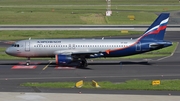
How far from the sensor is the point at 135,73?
174 ft

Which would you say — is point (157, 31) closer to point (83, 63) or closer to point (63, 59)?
point (83, 63)

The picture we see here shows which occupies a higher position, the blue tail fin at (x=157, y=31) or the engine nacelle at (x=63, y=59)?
the blue tail fin at (x=157, y=31)

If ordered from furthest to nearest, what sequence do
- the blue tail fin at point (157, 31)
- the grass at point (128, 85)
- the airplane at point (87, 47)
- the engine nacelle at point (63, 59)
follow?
the blue tail fin at point (157, 31), the airplane at point (87, 47), the engine nacelle at point (63, 59), the grass at point (128, 85)

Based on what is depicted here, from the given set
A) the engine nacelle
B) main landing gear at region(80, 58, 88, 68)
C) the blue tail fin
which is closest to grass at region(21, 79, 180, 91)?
the engine nacelle

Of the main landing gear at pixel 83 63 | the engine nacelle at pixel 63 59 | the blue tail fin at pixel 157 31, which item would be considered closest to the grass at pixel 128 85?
the engine nacelle at pixel 63 59

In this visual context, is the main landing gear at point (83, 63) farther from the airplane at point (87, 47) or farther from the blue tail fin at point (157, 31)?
the blue tail fin at point (157, 31)

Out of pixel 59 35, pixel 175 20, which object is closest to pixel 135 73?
pixel 59 35

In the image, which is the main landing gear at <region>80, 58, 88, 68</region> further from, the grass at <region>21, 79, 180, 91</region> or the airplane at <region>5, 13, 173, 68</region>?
the grass at <region>21, 79, 180, 91</region>

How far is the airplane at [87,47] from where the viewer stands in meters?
58.2

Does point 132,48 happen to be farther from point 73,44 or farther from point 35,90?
point 35,90

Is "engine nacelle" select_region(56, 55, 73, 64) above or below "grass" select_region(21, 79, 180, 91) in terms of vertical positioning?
above

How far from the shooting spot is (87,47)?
58.4 metres

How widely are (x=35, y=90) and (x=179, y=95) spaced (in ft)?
41.9

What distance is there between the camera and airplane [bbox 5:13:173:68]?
5816cm
